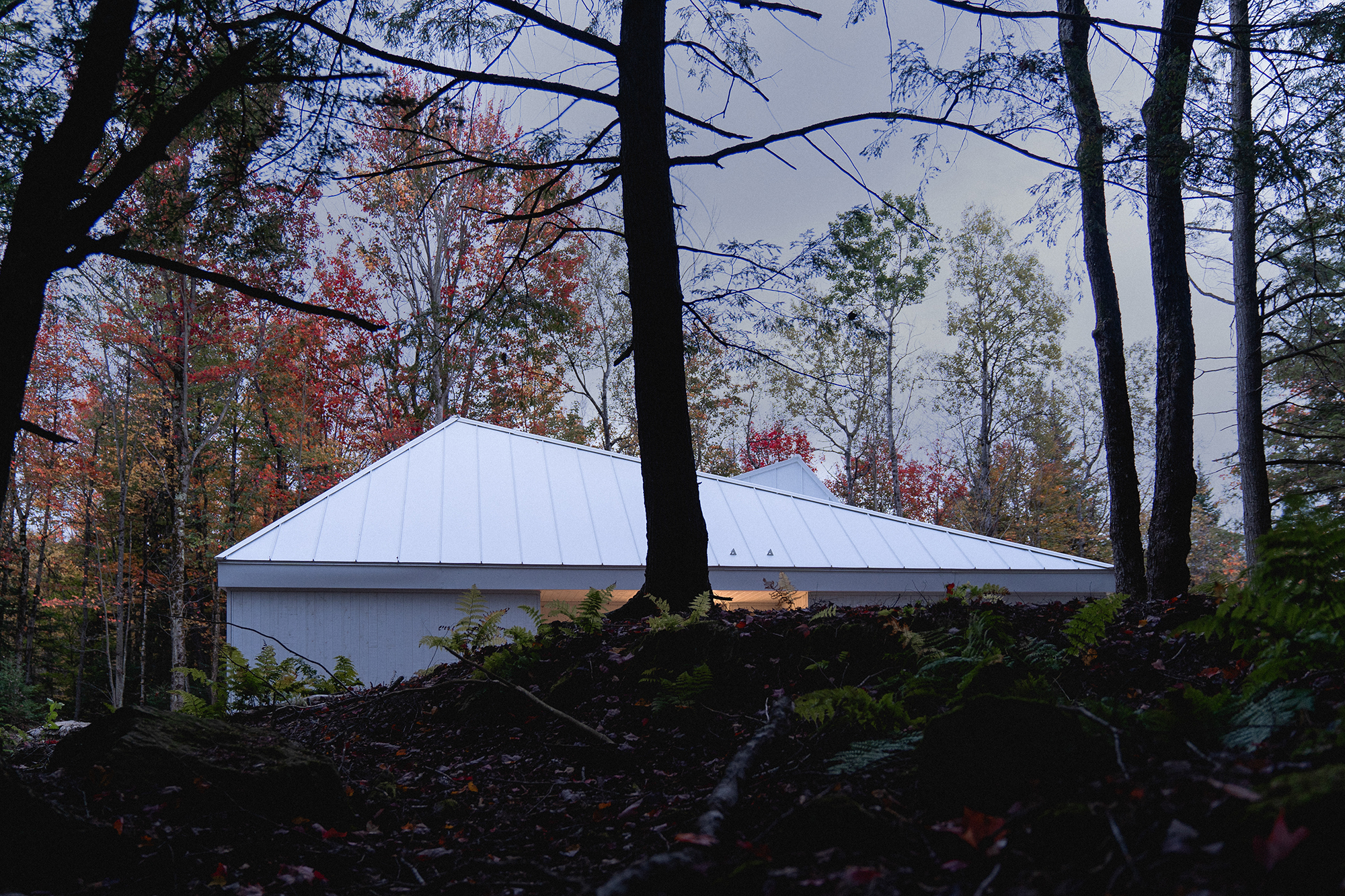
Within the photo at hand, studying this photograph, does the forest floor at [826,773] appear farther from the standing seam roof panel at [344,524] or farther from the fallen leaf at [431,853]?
the standing seam roof panel at [344,524]

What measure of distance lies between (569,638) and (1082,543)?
28029 millimetres

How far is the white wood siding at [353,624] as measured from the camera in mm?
9008

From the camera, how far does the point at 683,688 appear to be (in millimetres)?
3752

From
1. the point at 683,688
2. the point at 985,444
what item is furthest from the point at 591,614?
the point at 985,444

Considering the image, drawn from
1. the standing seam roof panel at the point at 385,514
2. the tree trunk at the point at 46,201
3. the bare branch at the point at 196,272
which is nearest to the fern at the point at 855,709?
the bare branch at the point at 196,272

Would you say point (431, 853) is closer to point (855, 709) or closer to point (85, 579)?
point (855, 709)

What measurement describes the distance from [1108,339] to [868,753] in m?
6.47

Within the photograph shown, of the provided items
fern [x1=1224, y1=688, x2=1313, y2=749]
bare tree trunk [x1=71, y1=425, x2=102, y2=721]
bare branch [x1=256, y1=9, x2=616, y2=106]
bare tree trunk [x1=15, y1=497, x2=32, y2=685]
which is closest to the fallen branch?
fern [x1=1224, y1=688, x2=1313, y2=749]

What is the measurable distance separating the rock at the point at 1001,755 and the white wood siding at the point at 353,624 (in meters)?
7.86

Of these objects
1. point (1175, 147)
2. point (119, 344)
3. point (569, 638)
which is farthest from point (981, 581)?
point (119, 344)

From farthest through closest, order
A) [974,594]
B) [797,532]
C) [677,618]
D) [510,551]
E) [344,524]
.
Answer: [797,532]
[344,524]
[510,551]
[974,594]
[677,618]

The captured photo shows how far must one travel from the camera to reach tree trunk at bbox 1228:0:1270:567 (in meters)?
10.3

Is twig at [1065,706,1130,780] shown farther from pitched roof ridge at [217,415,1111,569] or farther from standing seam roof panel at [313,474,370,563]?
pitched roof ridge at [217,415,1111,569]

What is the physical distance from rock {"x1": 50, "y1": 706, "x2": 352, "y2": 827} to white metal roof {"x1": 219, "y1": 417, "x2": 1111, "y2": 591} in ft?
19.8
